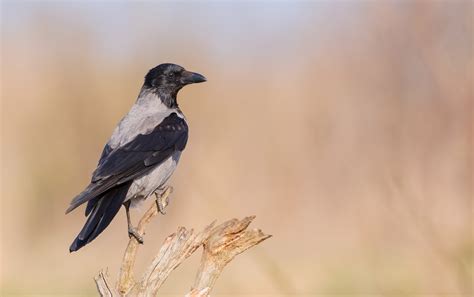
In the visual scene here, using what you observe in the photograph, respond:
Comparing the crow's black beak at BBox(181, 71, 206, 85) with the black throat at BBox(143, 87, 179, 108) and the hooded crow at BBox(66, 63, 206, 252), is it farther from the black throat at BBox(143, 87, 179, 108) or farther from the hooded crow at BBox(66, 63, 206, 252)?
the black throat at BBox(143, 87, 179, 108)

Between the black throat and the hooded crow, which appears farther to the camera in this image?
the black throat

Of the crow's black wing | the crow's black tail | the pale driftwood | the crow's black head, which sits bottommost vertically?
the pale driftwood

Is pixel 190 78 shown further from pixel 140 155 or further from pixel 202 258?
pixel 202 258

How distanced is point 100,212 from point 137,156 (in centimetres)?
64

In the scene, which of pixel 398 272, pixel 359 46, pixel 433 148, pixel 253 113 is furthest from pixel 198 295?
pixel 253 113

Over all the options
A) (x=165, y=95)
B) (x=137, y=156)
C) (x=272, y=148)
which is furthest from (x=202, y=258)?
(x=272, y=148)

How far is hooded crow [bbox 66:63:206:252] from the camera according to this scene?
5195mm

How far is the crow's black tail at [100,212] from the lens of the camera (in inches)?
197

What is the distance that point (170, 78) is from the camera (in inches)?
270

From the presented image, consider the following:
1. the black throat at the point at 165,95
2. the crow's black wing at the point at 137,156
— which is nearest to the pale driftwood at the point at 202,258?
the crow's black wing at the point at 137,156

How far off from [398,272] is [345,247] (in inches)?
59.4

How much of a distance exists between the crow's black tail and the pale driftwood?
1.40 feet

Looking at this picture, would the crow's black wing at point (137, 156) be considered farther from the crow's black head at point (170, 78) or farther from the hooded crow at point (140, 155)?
the crow's black head at point (170, 78)

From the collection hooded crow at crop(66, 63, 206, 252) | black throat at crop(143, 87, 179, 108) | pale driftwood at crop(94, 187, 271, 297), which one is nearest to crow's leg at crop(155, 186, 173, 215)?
hooded crow at crop(66, 63, 206, 252)
